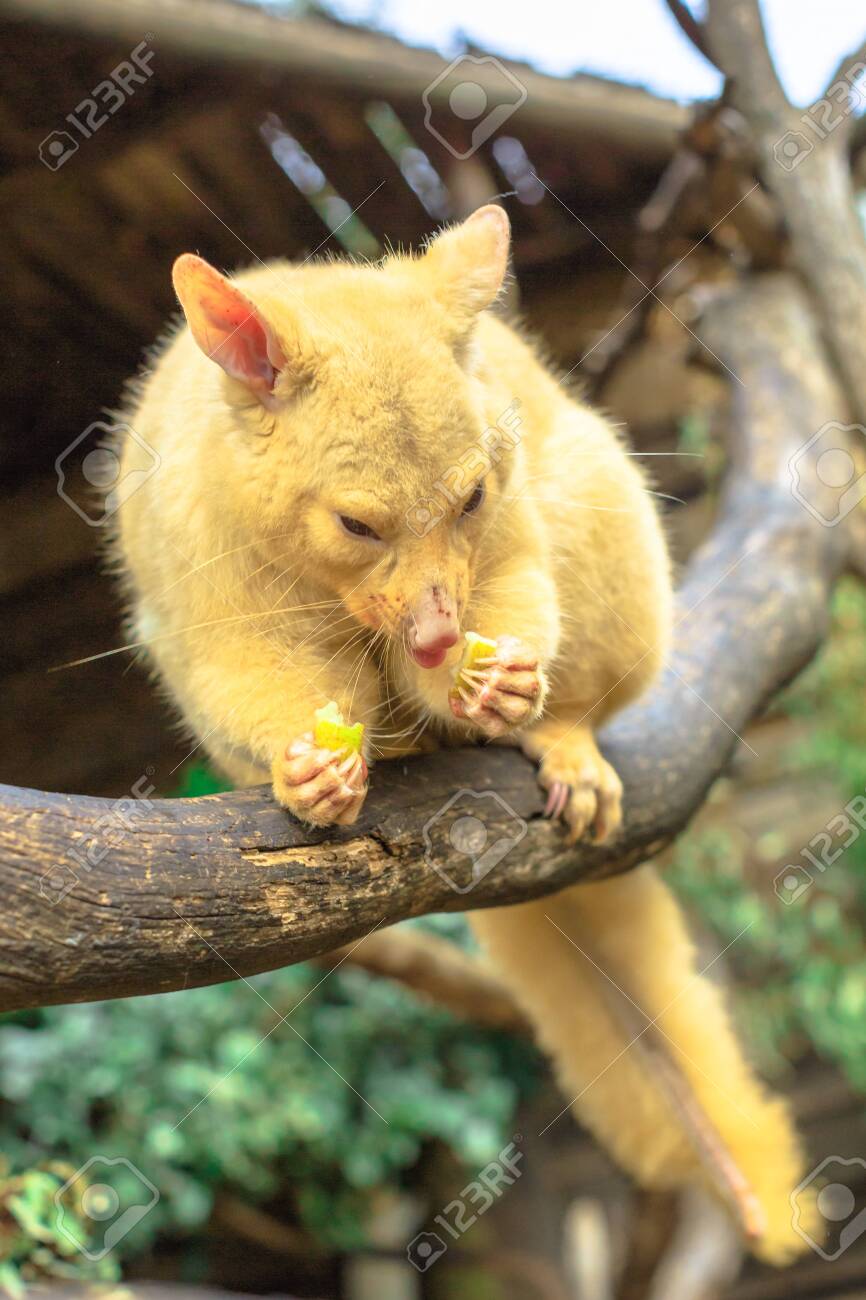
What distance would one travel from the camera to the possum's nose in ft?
6.21

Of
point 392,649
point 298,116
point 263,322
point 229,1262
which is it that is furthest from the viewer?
point 229,1262

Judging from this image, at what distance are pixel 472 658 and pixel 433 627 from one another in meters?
0.24

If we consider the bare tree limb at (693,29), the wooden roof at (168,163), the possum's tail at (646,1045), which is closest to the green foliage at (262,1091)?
the possum's tail at (646,1045)

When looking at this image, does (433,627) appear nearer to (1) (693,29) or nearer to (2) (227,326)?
(2) (227,326)

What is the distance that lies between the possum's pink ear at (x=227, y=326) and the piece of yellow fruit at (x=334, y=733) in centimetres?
60

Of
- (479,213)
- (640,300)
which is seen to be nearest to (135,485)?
(479,213)

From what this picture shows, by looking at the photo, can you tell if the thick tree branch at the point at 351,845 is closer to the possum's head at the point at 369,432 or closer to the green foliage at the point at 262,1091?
the possum's head at the point at 369,432

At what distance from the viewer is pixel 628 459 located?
299cm

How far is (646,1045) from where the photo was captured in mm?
3082

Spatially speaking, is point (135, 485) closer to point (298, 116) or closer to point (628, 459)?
point (628, 459)

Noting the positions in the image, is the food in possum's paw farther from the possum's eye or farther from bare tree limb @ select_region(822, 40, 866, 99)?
bare tree limb @ select_region(822, 40, 866, 99)

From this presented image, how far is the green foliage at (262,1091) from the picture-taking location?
14.0 ft

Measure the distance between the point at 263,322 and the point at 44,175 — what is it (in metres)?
1.18

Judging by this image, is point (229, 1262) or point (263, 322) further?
point (229, 1262)
